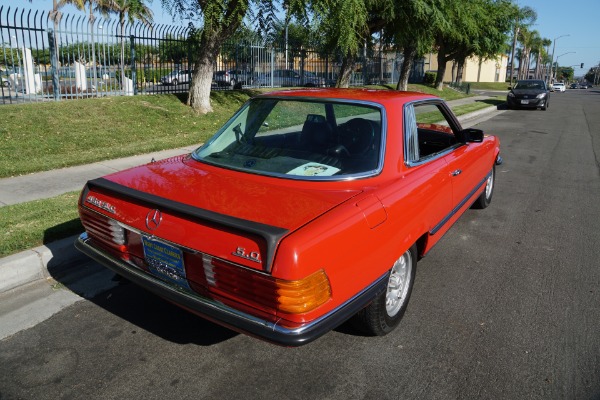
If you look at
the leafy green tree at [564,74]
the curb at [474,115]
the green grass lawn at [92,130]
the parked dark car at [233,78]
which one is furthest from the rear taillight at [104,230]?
the leafy green tree at [564,74]

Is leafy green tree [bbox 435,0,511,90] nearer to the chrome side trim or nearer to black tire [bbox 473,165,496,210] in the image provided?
black tire [bbox 473,165,496,210]

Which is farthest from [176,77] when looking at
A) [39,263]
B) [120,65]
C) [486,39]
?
[486,39]

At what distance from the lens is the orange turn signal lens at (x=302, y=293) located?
2.16 meters

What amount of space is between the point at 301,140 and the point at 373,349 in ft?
5.08

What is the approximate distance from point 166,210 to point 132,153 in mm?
5946

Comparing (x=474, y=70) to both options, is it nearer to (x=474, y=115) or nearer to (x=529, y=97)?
(x=529, y=97)

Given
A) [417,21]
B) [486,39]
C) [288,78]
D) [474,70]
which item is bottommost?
[288,78]

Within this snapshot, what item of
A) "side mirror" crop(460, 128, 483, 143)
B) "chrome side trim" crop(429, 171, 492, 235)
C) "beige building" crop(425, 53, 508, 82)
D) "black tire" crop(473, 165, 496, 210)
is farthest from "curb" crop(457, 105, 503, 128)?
"beige building" crop(425, 53, 508, 82)

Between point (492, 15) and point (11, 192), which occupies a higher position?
point (492, 15)

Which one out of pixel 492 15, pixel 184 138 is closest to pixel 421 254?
pixel 184 138

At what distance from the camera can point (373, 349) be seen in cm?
293

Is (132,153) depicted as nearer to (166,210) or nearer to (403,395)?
(166,210)

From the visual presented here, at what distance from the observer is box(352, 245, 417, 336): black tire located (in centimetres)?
287

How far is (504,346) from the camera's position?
9.80ft
